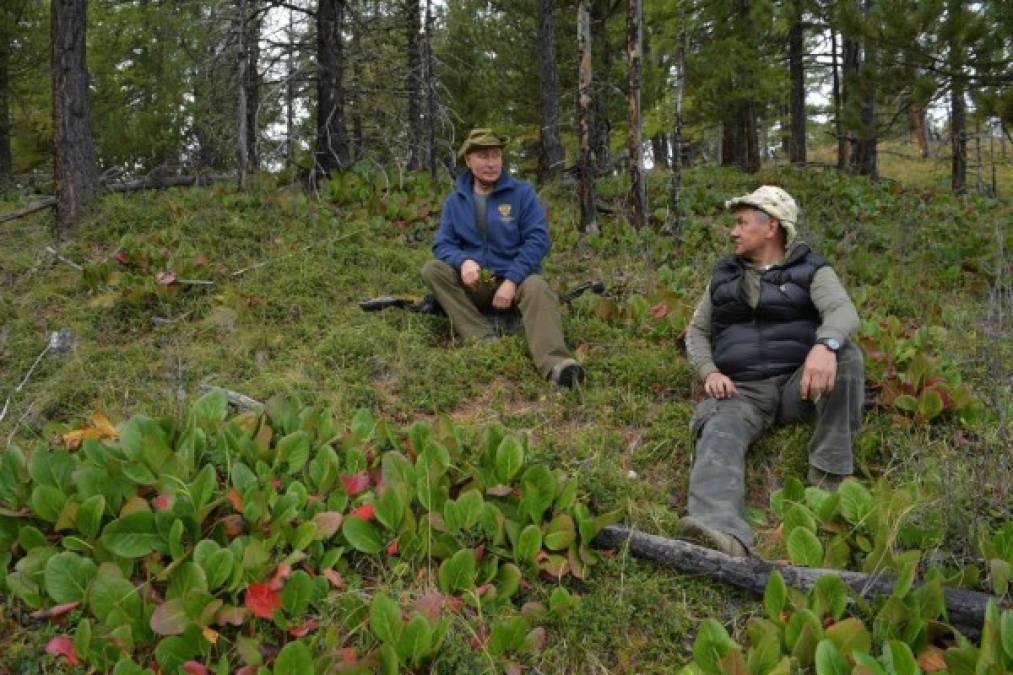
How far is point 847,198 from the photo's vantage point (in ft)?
38.0

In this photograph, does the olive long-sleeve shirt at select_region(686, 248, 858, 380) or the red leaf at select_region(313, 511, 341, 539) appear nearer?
the red leaf at select_region(313, 511, 341, 539)

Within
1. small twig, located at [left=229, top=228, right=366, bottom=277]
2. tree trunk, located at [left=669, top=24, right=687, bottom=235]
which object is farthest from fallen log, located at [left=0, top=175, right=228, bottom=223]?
tree trunk, located at [left=669, top=24, right=687, bottom=235]

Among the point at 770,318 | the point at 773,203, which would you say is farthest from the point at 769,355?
the point at 773,203

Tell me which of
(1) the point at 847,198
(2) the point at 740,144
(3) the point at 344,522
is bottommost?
(3) the point at 344,522

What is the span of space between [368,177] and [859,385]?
8.04 meters

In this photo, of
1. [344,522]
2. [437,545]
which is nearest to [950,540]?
[437,545]

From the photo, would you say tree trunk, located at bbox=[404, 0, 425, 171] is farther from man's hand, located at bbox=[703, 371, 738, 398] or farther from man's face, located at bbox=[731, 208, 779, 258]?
man's hand, located at bbox=[703, 371, 738, 398]

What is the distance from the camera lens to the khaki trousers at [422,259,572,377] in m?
4.95

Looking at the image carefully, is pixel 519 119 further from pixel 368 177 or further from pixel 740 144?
pixel 368 177

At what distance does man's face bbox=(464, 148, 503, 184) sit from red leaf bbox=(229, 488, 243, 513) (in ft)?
10.9

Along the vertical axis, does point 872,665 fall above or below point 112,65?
below

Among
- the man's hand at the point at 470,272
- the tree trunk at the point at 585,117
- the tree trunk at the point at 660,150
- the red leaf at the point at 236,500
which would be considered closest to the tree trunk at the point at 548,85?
the tree trunk at the point at 585,117

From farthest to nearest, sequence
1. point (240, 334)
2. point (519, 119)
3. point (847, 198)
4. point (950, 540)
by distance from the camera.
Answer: point (519, 119), point (847, 198), point (240, 334), point (950, 540)

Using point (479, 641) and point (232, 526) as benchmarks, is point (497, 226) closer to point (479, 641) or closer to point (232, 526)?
point (232, 526)
